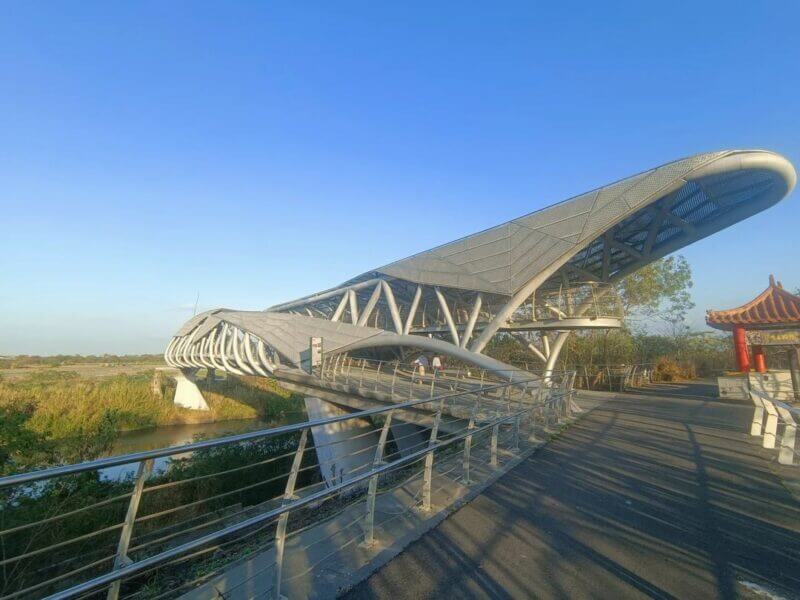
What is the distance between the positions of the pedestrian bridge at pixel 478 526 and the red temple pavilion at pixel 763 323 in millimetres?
9761

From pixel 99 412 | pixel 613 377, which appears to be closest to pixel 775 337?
pixel 613 377

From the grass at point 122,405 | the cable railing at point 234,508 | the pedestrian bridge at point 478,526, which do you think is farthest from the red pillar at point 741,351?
the grass at point 122,405

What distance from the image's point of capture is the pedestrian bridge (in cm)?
314

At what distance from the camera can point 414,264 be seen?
81.8ft

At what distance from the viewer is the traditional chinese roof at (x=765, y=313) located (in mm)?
15955

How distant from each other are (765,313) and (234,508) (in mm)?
19647

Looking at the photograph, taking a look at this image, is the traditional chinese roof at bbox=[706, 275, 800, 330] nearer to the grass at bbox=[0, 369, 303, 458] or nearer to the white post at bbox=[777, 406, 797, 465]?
the white post at bbox=[777, 406, 797, 465]

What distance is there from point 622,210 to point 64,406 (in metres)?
28.5

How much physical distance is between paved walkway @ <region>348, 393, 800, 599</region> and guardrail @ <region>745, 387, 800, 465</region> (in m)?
0.42

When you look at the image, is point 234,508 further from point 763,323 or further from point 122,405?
point 122,405

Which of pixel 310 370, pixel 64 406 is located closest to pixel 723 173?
pixel 310 370

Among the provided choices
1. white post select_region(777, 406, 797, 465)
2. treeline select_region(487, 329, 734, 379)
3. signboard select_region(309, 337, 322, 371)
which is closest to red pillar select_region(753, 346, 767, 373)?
treeline select_region(487, 329, 734, 379)

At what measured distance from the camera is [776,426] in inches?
322

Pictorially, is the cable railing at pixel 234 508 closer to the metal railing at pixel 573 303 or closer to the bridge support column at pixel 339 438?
the bridge support column at pixel 339 438
